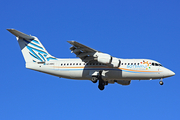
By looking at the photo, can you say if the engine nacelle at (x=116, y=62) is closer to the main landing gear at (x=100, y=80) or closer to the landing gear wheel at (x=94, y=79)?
the main landing gear at (x=100, y=80)

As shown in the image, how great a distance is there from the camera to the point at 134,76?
2636cm

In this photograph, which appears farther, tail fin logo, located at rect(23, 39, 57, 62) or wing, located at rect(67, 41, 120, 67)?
tail fin logo, located at rect(23, 39, 57, 62)

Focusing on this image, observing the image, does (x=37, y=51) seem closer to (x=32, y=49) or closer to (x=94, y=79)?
(x=32, y=49)

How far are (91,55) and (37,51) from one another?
6.05m

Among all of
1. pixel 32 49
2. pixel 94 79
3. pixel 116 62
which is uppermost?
pixel 32 49

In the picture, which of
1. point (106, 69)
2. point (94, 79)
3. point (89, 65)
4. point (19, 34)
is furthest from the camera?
point (19, 34)

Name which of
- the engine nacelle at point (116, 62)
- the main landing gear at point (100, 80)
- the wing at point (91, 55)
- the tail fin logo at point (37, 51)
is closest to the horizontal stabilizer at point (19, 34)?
the tail fin logo at point (37, 51)

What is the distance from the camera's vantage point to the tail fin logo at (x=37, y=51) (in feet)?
94.0

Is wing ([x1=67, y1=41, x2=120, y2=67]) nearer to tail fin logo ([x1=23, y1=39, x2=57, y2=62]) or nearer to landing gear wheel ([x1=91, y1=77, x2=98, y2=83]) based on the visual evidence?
landing gear wheel ([x1=91, y1=77, x2=98, y2=83])

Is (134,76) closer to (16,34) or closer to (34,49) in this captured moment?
(34,49)

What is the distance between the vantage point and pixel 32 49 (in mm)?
29062

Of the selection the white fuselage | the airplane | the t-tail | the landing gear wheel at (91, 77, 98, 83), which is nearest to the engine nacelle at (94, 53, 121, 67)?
the airplane

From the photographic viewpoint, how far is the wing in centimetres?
2550

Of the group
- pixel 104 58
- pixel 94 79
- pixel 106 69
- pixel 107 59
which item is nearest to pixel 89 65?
pixel 94 79
